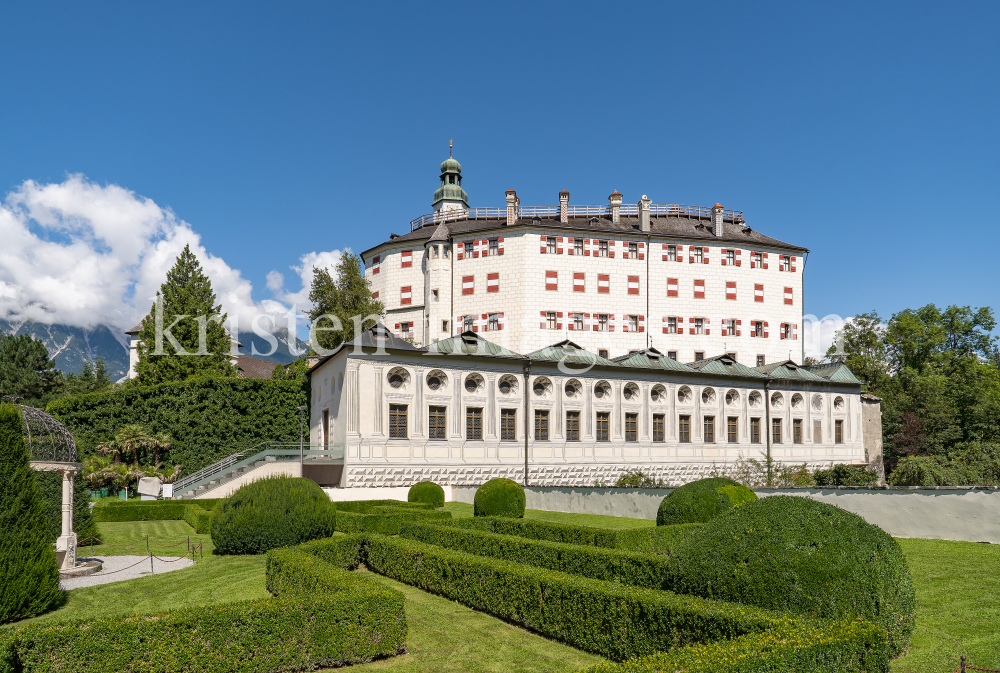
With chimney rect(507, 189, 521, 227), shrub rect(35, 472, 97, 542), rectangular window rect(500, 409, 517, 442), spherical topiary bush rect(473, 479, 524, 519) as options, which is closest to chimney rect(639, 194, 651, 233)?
chimney rect(507, 189, 521, 227)

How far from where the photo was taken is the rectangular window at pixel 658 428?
128ft

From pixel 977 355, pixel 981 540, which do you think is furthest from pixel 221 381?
pixel 977 355

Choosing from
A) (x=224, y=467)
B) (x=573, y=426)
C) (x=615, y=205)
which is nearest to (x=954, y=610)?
(x=573, y=426)

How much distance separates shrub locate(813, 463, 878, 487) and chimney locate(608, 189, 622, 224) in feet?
76.8

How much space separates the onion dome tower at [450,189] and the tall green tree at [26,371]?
34.1m

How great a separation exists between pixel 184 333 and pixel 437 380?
1751cm

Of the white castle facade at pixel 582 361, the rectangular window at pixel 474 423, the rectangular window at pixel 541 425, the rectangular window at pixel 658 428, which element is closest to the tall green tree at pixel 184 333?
the white castle facade at pixel 582 361

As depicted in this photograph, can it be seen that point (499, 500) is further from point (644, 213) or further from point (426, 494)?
point (644, 213)

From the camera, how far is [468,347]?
34.8 metres

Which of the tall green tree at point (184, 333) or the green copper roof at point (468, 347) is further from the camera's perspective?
the tall green tree at point (184, 333)

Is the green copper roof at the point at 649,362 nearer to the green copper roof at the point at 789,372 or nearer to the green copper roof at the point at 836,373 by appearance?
the green copper roof at the point at 789,372

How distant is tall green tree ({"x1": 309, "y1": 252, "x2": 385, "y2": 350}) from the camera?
44031mm

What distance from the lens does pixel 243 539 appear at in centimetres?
1664

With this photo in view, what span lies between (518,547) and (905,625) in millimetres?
7196
